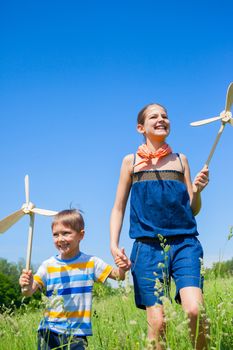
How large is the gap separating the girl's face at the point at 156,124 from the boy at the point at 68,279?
0.86 metres

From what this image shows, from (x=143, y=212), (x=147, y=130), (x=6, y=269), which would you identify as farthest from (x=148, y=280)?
(x=6, y=269)

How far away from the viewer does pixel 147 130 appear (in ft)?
14.5

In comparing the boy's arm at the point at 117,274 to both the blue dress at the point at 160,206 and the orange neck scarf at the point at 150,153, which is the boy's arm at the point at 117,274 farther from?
the orange neck scarf at the point at 150,153

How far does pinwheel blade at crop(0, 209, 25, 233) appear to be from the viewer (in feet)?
13.9

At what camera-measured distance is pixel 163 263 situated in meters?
3.92

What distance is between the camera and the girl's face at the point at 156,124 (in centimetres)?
434

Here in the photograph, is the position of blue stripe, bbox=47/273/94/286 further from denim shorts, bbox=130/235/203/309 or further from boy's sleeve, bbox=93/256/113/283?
denim shorts, bbox=130/235/203/309

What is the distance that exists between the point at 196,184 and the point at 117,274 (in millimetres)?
902

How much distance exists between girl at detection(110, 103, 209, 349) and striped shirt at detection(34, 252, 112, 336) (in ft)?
0.80

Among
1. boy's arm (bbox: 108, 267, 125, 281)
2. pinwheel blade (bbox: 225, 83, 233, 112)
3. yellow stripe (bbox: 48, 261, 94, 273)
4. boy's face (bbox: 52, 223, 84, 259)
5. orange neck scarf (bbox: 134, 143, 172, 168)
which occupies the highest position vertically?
pinwheel blade (bbox: 225, 83, 233, 112)

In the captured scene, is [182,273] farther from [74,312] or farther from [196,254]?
[74,312]

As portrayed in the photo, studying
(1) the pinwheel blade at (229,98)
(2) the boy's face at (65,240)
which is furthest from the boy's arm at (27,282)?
(1) the pinwheel blade at (229,98)

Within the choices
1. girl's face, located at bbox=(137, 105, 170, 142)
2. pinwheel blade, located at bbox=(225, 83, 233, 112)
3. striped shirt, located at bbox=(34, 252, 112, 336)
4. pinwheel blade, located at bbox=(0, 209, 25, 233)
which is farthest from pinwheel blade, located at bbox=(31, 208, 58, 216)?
pinwheel blade, located at bbox=(225, 83, 233, 112)

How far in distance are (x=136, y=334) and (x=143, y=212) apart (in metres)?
0.90
